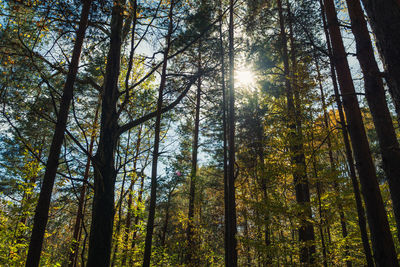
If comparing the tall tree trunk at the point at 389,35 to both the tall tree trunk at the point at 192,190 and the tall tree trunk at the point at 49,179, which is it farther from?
the tall tree trunk at the point at 192,190

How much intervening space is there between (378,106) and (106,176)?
4.92m

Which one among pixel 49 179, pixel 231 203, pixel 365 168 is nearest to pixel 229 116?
pixel 231 203

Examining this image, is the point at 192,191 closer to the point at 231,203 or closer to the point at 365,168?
the point at 231,203

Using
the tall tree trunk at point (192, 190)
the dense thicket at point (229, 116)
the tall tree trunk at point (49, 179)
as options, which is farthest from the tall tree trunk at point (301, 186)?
the tall tree trunk at point (49, 179)

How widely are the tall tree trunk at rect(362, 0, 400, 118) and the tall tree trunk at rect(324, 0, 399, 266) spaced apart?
0.90 metres

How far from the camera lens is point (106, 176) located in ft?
13.3

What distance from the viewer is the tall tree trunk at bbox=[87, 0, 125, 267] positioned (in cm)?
377

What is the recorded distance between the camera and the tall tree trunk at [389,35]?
7.27ft

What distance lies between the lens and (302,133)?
6.81 meters

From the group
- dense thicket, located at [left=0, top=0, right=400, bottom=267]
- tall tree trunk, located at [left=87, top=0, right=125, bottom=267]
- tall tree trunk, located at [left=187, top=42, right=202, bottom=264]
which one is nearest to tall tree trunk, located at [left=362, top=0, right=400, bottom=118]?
dense thicket, located at [left=0, top=0, right=400, bottom=267]

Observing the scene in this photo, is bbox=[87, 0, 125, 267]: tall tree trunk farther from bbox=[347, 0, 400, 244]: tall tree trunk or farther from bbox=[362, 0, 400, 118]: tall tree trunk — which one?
bbox=[347, 0, 400, 244]: tall tree trunk

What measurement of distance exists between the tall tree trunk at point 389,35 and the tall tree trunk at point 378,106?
0.54 feet

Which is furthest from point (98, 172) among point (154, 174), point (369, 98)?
point (369, 98)

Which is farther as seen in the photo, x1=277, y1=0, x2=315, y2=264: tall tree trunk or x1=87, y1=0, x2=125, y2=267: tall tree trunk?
x1=277, y1=0, x2=315, y2=264: tall tree trunk
